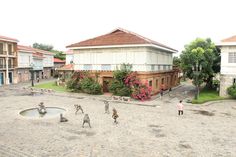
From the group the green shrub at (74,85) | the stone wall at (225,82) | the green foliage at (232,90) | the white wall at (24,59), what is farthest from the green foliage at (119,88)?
the white wall at (24,59)

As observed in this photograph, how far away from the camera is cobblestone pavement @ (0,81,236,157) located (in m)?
11.9

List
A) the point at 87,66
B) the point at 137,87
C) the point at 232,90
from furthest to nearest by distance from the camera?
1. the point at 87,66
2. the point at 137,87
3. the point at 232,90

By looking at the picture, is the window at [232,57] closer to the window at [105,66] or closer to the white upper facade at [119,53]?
the white upper facade at [119,53]

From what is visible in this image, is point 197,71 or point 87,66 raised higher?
point 87,66

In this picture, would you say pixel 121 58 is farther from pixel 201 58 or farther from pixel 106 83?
pixel 201 58

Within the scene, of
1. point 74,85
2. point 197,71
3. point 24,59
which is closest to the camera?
point 197,71

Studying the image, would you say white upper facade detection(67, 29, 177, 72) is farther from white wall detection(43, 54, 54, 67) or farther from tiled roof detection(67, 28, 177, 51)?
white wall detection(43, 54, 54, 67)

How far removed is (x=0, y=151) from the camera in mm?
11641

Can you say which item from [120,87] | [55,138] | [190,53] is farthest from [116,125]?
[190,53]

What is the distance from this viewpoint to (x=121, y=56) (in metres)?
30.8

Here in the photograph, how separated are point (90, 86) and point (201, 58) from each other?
1509 centimetres

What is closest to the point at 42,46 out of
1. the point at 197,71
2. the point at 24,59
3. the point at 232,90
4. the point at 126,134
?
the point at 24,59

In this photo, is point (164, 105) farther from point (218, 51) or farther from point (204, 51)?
point (218, 51)

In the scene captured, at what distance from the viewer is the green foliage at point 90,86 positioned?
102 ft
